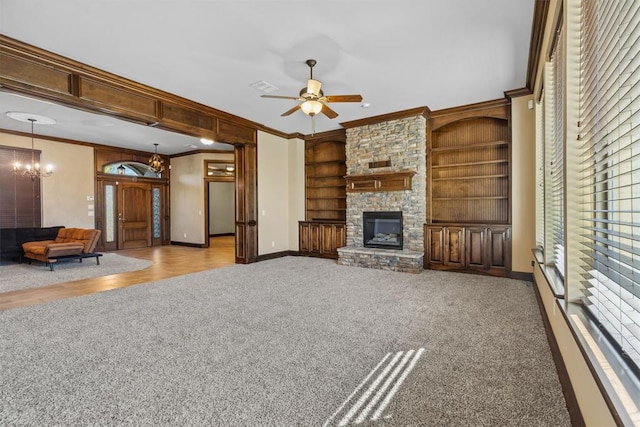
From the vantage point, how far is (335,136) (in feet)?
23.9

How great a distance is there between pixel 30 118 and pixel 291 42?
6055mm

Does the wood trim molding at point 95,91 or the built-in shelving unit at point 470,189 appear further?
the built-in shelving unit at point 470,189

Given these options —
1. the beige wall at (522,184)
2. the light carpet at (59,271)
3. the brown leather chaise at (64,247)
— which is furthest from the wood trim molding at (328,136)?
the brown leather chaise at (64,247)

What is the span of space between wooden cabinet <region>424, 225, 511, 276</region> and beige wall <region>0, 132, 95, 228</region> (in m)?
8.80

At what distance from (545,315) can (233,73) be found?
15.0 feet

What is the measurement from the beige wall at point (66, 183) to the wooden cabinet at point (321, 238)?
5981 mm

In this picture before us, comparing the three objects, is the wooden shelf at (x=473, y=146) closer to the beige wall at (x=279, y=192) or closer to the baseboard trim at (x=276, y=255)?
the beige wall at (x=279, y=192)

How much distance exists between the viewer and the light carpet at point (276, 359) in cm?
182

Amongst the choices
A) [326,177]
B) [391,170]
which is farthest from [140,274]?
[391,170]

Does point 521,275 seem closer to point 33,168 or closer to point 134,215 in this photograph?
point 134,215

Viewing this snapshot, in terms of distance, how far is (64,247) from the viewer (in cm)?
634

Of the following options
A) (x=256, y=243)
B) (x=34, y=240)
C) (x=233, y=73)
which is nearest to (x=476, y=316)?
(x=233, y=73)

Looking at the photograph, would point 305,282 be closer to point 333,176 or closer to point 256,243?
point 256,243

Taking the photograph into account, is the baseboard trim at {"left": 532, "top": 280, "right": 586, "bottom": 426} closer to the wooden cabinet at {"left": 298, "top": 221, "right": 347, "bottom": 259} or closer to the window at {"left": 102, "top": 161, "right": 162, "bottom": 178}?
the wooden cabinet at {"left": 298, "top": 221, "right": 347, "bottom": 259}
